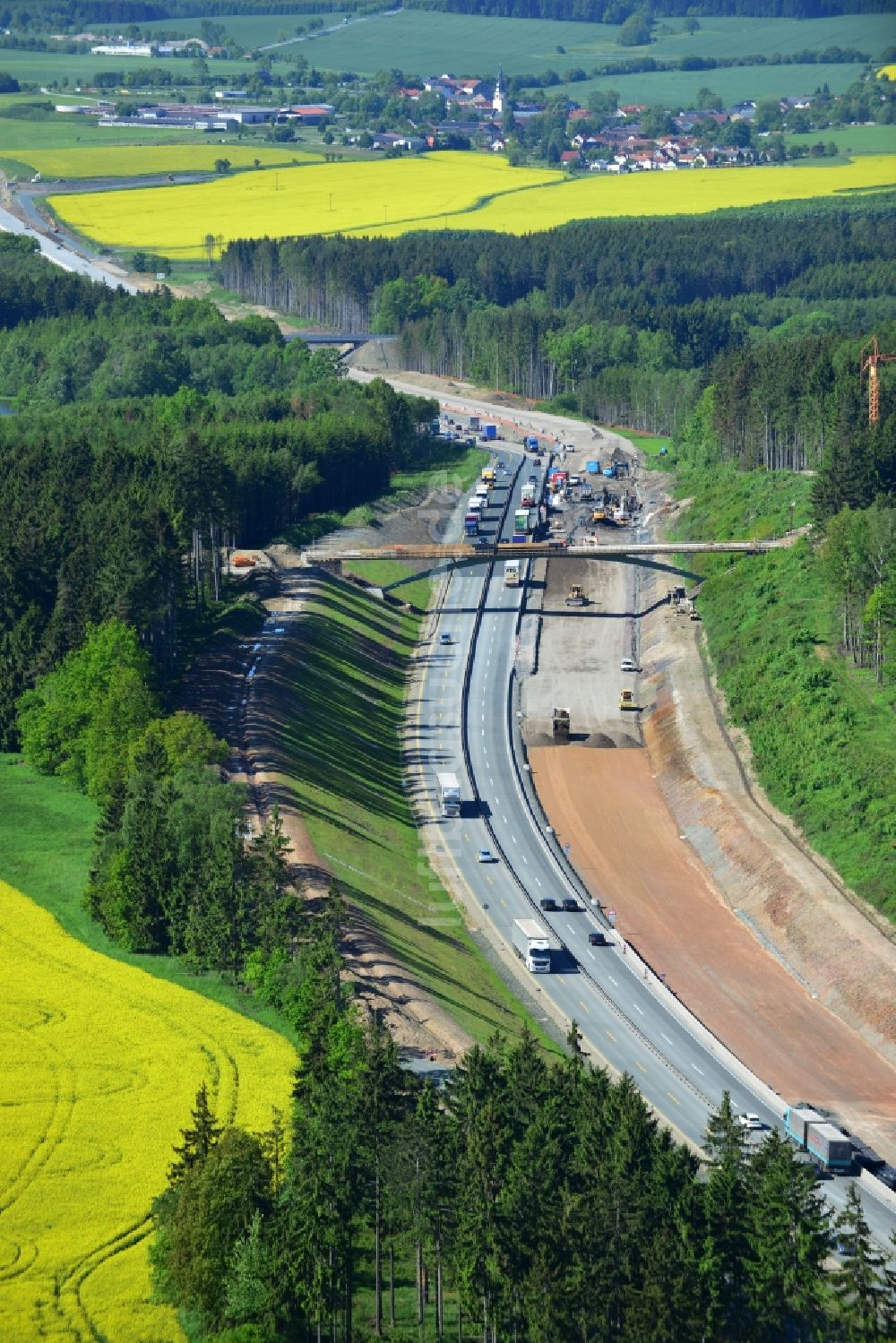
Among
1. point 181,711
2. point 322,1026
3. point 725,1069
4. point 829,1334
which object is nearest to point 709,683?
point 181,711

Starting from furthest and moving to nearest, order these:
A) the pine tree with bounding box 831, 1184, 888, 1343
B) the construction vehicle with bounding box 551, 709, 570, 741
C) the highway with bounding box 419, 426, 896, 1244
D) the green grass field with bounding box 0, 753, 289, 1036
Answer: the construction vehicle with bounding box 551, 709, 570, 741
the green grass field with bounding box 0, 753, 289, 1036
the highway with bounding box 419, 426, 896, 1244
the pine tree with bounding box 831, 1184, 888, 1343

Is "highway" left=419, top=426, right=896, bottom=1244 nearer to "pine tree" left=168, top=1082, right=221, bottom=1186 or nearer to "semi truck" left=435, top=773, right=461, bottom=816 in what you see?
"semi truck" left=435, top=773, right=461, bottom=816

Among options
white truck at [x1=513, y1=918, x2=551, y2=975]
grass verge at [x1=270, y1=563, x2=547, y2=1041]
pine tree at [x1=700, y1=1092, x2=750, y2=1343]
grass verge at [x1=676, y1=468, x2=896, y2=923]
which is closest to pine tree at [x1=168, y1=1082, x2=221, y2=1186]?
pine tree at [x1=700, y1=1092, x2=750, y2=1343]

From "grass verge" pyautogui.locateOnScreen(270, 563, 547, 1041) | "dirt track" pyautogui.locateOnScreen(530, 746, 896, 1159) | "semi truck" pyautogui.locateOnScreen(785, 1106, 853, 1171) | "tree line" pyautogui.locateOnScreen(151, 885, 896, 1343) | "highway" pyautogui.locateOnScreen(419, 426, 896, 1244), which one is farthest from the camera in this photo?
"grass verge" pyautogui.locateOnScreen(270, 563, 547, 1041)

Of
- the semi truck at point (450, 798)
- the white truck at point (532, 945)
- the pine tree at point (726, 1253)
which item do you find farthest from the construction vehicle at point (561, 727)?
the pine tree at point (726, 1253)

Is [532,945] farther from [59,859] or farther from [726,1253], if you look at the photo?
[726,1253]

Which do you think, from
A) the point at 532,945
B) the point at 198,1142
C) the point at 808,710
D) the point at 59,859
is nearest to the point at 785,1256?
the point at 198,1142

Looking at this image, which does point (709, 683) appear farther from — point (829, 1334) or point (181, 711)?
point (829, 1334)
